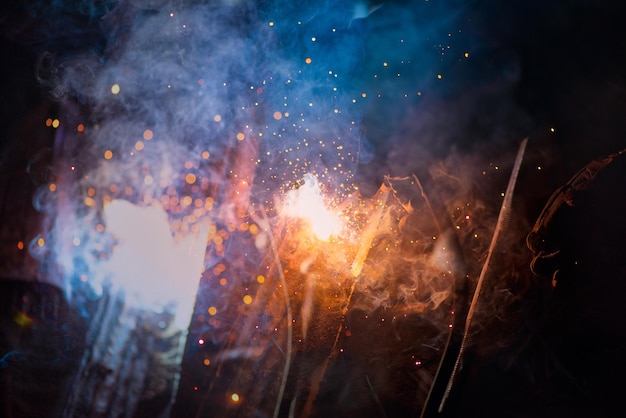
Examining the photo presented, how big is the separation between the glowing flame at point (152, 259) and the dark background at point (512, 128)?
655 millimetres

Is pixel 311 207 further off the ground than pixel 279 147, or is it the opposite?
pixel 279 147

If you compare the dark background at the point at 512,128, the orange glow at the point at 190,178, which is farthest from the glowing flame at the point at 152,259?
the dark background at the point at 512,128

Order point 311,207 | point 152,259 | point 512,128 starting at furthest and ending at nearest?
point 512,128
point 311,207
point 152,259

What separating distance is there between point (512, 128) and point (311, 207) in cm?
182

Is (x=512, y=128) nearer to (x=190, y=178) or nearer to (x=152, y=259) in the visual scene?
Answer: (x=190, y=178)

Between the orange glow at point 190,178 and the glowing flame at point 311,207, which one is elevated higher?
the orange glow at point 190,178

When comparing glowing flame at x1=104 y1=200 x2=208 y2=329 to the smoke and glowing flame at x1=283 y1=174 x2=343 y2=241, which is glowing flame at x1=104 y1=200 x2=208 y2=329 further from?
glowing flame at x1=283 y1=174 x2=343 y2=241

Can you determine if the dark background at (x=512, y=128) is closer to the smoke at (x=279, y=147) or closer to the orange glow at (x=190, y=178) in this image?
the smoke at (x=279, y=147)

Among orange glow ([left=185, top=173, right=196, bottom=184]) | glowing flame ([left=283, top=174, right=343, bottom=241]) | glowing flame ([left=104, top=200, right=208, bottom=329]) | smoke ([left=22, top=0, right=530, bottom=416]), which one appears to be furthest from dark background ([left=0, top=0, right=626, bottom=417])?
orange glow ([left=185, top=173, right=196, bottom=184])

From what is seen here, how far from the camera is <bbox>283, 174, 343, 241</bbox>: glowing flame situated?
3.10 meters

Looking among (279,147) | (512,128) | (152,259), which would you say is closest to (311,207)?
(279,147)

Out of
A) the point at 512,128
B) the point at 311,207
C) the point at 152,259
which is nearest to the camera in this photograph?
the point at 152,259

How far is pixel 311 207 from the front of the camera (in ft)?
10.2

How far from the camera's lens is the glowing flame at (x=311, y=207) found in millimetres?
3102
